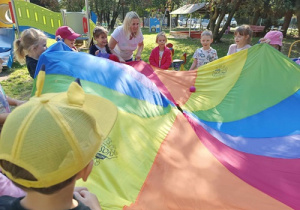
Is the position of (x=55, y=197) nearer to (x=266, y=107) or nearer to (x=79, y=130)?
(x=79, y=130)

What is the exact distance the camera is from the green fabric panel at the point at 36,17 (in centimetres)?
694

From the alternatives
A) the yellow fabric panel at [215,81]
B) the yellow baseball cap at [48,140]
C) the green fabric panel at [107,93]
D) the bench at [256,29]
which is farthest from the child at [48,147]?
the bench at [256,29]

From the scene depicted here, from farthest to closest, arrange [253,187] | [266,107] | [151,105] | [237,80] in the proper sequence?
[237,80], [266,107], [151,105], [253,187]

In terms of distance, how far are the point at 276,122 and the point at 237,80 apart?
2.45ft

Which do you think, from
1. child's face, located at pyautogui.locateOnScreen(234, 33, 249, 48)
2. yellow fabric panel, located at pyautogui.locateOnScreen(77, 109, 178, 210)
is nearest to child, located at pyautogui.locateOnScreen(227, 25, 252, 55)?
child's face, located at pyautogui.locateOnScreen(234, 33, 249, 48)

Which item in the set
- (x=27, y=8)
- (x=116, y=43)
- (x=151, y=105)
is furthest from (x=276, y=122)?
(x=27, y=8)

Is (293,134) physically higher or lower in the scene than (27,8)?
lower

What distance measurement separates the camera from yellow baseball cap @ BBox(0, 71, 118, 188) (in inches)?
26.7

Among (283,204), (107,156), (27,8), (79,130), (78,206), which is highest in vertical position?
(27,8)

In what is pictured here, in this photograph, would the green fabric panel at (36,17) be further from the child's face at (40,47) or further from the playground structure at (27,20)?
the child's face at (40,47)

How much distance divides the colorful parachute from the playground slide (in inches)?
168

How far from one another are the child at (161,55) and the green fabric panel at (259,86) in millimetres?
1345

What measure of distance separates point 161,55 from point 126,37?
798 mm

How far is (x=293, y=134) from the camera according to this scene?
2457 millimetres
